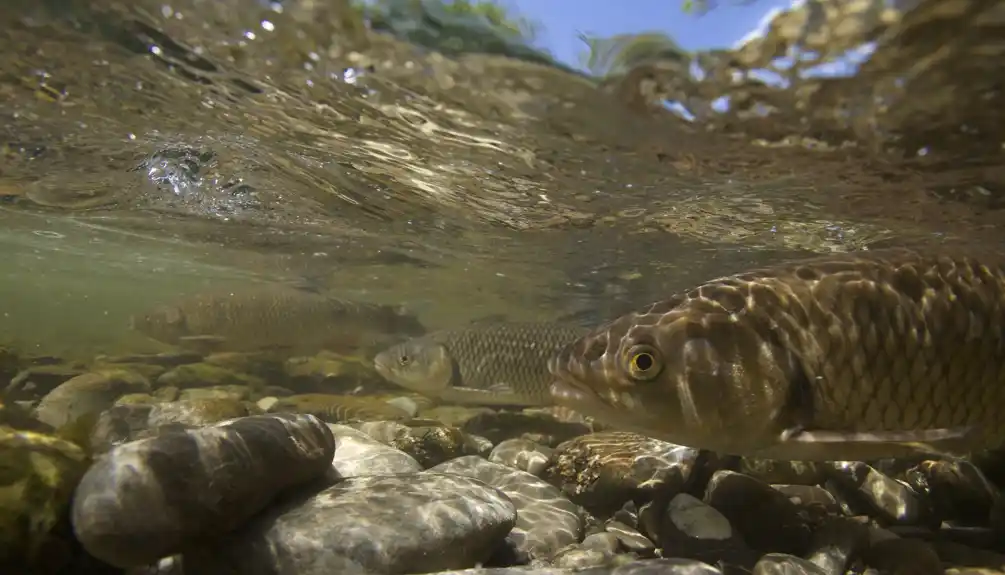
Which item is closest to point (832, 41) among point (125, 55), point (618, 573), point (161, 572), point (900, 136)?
point (900, 136)

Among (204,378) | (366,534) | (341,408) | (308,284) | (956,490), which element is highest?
(308,284)

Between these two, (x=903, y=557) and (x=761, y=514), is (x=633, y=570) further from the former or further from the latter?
(x=903, y=557)

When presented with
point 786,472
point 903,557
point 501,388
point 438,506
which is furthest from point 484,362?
point 903,557

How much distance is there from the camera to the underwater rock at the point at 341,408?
28.3 ft

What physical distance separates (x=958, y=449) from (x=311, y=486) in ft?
15.2

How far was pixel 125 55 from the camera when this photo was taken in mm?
6379

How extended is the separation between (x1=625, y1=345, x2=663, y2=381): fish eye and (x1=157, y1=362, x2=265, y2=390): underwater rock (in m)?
9.73

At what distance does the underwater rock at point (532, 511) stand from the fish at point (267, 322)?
8.83 meters

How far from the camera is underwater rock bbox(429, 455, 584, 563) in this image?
419 centimetres

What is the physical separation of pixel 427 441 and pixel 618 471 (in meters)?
2.24

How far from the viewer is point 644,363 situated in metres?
3.68

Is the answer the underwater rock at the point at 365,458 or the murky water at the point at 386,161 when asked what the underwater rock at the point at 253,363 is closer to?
the murky water at the point at 386,161

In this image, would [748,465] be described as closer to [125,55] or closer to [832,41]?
[832,41]

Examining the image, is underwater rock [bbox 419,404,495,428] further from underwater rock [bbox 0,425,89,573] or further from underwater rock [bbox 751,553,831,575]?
underwater rock [bbox 0,425,89,573]
